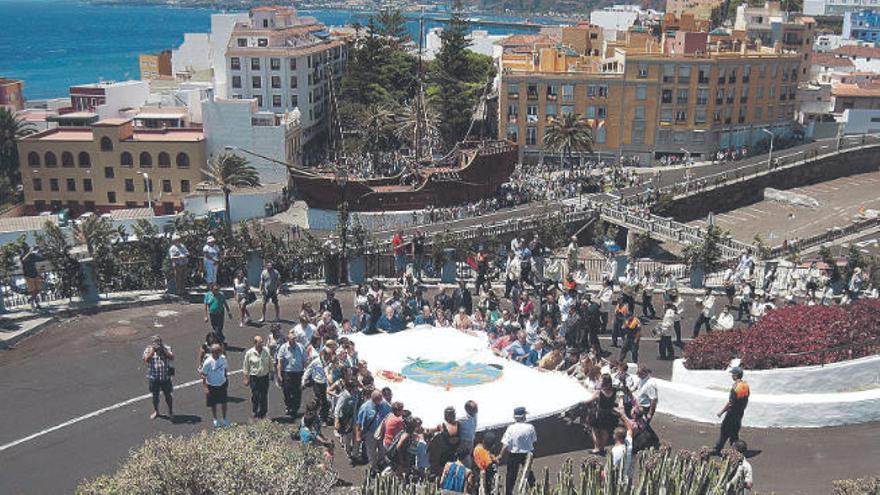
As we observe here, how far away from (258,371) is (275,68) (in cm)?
6516

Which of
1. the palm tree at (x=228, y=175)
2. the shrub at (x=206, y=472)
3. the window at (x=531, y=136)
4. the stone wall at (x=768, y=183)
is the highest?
the shrub at (x=206, y=472)

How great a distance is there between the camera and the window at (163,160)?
222 ft

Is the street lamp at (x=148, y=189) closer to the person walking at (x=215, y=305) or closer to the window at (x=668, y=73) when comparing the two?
the window at (x=668, y=73)

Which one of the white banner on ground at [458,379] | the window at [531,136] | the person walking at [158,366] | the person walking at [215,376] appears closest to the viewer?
the white banner on ground at [458,379]

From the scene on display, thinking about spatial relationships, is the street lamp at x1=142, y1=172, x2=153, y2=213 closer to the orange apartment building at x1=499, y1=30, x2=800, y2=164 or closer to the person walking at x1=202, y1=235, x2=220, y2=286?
the orange apartment building at x1=499, y1=30, x2=800, y2=164

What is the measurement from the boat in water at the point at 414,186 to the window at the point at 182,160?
55.5ft

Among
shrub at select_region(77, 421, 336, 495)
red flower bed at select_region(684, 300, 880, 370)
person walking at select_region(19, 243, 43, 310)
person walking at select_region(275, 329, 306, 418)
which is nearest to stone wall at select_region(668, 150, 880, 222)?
red flower bed at select_region(684, 300, 880, 370)

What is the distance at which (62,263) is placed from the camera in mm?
20062

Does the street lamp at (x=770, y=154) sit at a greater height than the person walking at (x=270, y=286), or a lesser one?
lesser

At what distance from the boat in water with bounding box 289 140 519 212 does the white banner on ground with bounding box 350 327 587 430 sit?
35894 mm

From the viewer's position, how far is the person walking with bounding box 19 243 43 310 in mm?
19422

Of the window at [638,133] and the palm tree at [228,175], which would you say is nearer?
the palm tree at [228,175]

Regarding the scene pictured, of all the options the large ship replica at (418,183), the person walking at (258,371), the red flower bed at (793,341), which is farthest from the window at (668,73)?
the person walking at (258,371)

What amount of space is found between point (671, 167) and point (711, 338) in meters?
53.3
